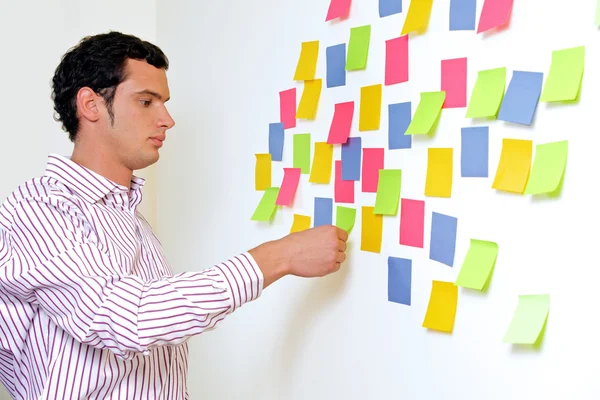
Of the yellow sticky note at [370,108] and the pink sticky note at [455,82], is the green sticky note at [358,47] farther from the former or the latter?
the pink sticky note at [455,82]

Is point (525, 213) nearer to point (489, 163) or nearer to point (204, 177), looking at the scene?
point (489, 163)

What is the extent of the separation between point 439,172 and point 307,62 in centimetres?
45

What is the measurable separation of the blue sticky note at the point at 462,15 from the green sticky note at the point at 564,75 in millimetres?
174

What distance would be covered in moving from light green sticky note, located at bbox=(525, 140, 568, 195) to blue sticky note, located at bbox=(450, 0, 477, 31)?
0.24m

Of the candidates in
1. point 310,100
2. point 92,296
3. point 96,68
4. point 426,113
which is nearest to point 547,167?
point 426,113

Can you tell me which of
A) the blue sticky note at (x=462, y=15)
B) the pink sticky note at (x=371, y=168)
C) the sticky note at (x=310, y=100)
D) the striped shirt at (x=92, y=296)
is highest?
the blue sticky note at (x=462, y=15)

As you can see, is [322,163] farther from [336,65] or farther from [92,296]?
[92,296]

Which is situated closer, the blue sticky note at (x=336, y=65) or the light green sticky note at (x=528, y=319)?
the light green sticky note at (x=528, y=319)

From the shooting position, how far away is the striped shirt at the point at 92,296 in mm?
1126

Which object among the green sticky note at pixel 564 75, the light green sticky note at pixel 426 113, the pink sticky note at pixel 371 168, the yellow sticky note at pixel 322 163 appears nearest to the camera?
the green sticky note at pixel 564 75

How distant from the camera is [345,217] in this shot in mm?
1424

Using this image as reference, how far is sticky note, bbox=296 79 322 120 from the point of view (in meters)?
1.50

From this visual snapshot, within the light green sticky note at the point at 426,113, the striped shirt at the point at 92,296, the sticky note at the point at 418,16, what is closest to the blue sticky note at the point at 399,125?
the light green sticky note at the point at 426,113

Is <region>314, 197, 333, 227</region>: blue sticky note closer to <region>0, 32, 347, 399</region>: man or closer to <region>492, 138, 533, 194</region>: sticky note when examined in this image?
<region>0, 32, 347, 399</region>: man
